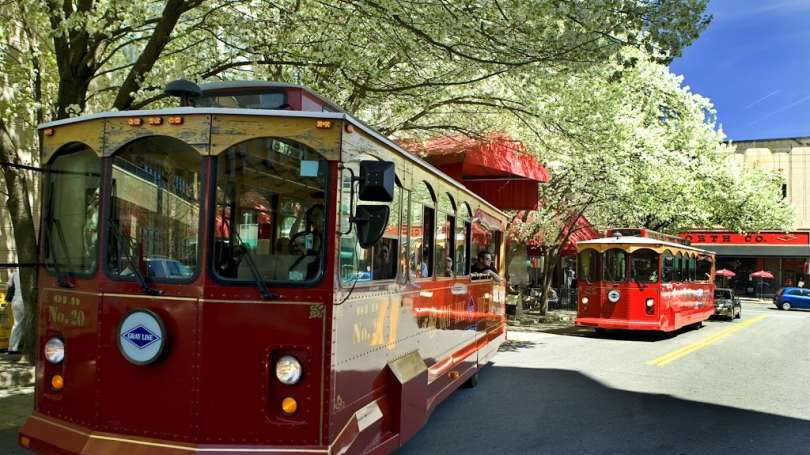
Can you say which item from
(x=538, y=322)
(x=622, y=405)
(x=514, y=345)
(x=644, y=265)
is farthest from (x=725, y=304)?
(x=622, y=405)

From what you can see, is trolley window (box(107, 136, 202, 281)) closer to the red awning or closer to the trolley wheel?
the trolley wheel

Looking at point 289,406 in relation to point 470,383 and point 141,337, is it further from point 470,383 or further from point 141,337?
point 470,383

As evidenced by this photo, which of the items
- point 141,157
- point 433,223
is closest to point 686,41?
point 433,223

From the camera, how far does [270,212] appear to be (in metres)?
4.51

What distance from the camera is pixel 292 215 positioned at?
4.52 meters

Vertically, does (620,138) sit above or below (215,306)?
above

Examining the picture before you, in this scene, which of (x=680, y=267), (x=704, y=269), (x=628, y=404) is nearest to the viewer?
(x=628, y=404)

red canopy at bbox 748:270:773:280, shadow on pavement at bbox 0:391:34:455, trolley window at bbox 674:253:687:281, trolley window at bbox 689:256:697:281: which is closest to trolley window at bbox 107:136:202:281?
shadow on pavement at bbox 0:391:34:455

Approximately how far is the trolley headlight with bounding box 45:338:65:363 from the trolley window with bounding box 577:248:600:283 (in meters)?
15.0

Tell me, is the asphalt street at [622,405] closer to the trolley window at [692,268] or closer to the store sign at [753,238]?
the trolley window at [692,268]

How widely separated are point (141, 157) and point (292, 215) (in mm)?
1115

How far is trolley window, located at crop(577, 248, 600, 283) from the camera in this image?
59.0 feet

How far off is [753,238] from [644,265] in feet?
121

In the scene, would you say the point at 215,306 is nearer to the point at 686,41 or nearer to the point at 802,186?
the point at 686,41
